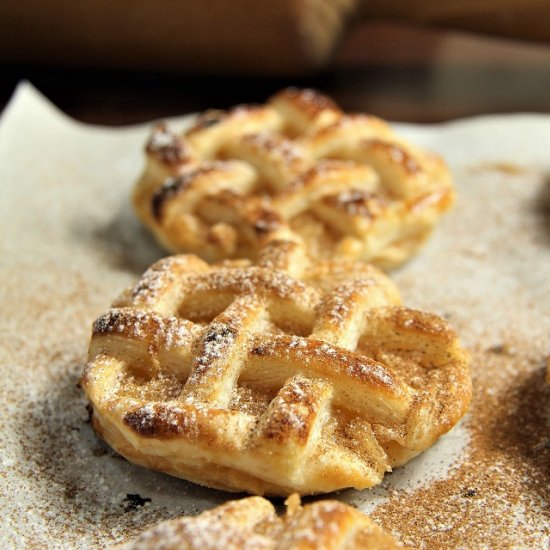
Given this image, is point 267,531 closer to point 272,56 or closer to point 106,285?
point 106,285

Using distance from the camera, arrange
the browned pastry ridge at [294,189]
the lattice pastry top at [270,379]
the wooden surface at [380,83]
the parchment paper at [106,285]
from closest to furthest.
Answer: the lattice pastry top at [270,379] < the parchment paper at [106,285] < the browned pastry ridge at [294,189] < the wooden surface at [380,83]

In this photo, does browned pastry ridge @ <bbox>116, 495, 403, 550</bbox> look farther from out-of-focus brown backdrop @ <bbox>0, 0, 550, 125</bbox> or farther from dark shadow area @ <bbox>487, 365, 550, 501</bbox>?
out-of-focus brown backdrop @ <bbox>0, 0, 550, 125</bbox>

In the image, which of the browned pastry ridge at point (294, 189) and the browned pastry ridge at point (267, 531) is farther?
the browned pastry ridge at point (294, 189)

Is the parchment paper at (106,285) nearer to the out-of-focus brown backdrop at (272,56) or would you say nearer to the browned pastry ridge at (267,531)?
Result: the browned pastry ridge at (267,531)

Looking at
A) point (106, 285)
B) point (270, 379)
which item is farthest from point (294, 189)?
point (270, 379)

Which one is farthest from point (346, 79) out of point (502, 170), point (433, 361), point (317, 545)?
point (317, 545)

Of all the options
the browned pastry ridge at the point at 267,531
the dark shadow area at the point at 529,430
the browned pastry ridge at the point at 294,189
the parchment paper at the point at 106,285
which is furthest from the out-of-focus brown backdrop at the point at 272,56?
the browned pastry ridge at the point at 267,531
